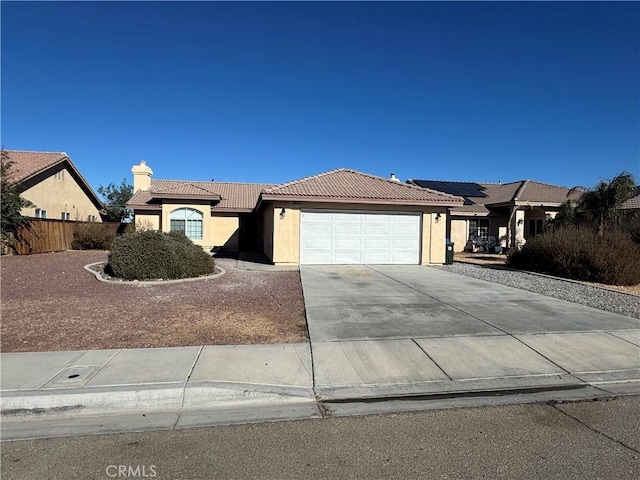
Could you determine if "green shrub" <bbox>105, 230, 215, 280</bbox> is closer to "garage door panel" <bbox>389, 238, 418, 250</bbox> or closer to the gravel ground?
"garage door panel" <bbox>389, 238, 418, 250</bbox>

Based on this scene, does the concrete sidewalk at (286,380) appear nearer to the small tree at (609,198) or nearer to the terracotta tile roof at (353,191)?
the terracotta tile roof at (353,191)

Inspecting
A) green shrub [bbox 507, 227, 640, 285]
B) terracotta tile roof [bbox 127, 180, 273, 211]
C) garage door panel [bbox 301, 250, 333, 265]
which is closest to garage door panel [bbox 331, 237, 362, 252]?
garage door panel [bbox 301, 250, 333, 265]

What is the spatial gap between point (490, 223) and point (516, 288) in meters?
18.2

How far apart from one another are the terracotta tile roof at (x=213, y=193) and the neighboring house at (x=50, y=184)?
5.38 metres

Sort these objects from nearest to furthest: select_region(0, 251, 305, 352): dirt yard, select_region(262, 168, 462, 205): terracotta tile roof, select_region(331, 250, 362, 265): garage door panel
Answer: select_region(0, 251, 305, 352): dirt yard
select_region(262, 168, 462, 205): terracotta tile roof
select_region(331, 250, 362, 265): garage door panel

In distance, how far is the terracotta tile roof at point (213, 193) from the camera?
25047 mm

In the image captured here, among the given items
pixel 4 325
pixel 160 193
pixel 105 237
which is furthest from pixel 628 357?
pixel 105 237

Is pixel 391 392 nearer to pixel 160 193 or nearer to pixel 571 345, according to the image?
pixel 571 345

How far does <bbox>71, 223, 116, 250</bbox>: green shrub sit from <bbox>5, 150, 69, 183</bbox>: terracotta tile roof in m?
4.08

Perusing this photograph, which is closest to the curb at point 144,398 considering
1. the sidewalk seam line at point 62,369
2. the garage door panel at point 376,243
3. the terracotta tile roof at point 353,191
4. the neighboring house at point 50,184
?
the sidewalk seam line at point 62,369

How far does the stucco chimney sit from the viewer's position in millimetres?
30422

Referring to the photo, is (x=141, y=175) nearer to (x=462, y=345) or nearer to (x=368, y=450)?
(x=462, y=345)

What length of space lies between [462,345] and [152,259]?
32.1 feet

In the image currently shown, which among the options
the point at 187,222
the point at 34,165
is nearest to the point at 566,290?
the point at 187,222
